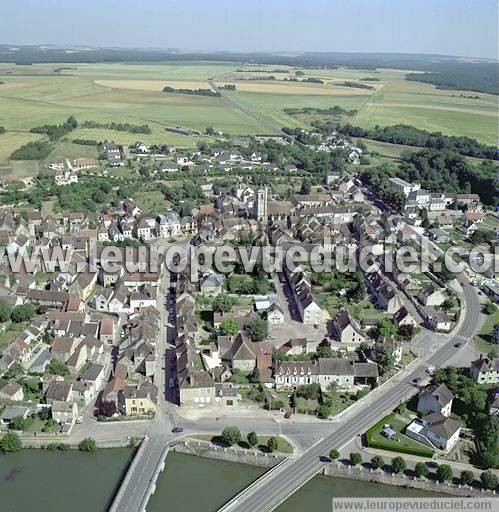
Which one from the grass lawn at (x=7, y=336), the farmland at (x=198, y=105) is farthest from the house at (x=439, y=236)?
the farmland at (x=198, y=105)

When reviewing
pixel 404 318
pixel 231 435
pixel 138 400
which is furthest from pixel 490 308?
pixel 138 400

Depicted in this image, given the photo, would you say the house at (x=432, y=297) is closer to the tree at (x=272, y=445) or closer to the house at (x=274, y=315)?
the house at (x=274, y=315)

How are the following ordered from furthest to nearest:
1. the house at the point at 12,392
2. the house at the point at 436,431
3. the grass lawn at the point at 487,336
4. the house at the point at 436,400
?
1. the grass lawn at the point at 487,336
2. the house at the point at 12,392
3. the house at the point at 436,400
4. the house at the point at 436,431

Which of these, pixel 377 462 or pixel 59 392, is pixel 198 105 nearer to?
pixel 59 392

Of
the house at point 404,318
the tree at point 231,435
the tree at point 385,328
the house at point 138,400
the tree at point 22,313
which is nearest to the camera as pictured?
the tree at point 231,435

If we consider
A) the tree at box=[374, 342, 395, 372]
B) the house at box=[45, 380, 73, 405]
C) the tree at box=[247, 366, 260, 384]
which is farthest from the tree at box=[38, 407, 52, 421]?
the tree at box=[374, 342, 395, 372]

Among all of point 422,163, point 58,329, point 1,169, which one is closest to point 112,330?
point 58,329

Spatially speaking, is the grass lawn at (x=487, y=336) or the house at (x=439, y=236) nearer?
the grass lawn at (x=487, y=336)

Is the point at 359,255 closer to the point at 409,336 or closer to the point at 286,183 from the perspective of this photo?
the point at 409,336
